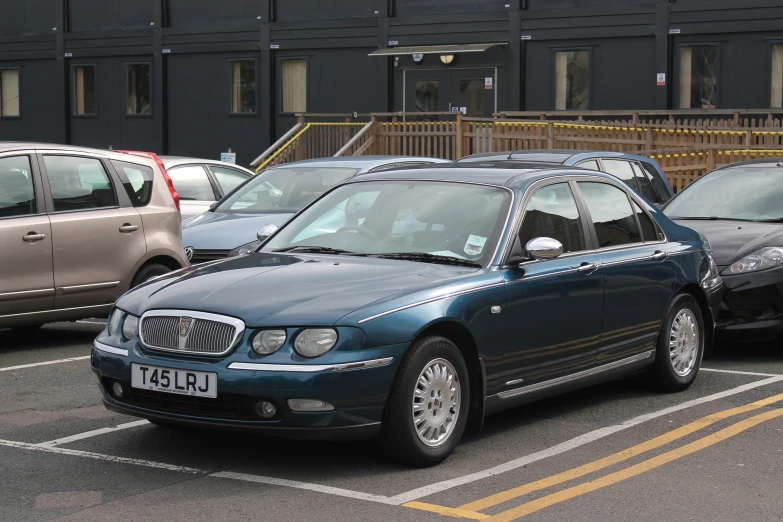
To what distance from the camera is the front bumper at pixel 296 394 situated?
575cm

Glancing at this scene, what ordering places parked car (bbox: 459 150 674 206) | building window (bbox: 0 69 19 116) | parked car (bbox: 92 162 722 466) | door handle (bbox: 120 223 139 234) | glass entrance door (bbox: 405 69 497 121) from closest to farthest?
1. parked car (bbox: 92 162 722 466)
2. door handle (bbox: 120 223 139 234)
3. parked car (bbox: 459 150 674 206)
4. glass entrance door (bbox: 405 69 497 121)
5. building window (bbox: 0 69 19 116)

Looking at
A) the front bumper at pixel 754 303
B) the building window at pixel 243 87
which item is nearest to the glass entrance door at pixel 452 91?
the building window at pixel 243 87

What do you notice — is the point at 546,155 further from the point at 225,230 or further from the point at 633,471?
the point at 633,471

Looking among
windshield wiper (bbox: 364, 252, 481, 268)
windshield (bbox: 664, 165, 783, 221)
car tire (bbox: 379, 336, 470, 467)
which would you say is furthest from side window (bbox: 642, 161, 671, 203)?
car tire (bbox: 379, 336, 470, 467)

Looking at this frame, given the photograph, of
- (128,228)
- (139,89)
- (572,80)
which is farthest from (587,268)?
(139,89)

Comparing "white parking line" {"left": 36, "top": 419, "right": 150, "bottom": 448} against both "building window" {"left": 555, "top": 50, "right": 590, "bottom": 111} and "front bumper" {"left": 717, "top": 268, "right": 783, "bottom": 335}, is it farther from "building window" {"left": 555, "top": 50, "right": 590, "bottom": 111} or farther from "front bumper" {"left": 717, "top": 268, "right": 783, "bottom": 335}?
"building window" {"left": 555, "top": 50, "right": 590, "bottom": 111}

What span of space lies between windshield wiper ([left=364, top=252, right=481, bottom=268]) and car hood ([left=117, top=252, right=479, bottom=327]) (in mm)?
70

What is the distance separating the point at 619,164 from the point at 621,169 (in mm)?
60

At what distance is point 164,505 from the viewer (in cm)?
552

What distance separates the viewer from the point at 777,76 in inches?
976

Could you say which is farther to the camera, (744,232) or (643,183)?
(643,183)

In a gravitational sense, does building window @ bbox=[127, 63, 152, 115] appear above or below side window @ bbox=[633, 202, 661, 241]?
above

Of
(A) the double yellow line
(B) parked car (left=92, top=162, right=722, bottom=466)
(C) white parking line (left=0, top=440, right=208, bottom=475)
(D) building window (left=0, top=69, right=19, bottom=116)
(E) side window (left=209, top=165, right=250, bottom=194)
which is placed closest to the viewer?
(A) the double yellow line

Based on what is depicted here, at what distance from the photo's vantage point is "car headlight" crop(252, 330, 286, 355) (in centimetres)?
587
